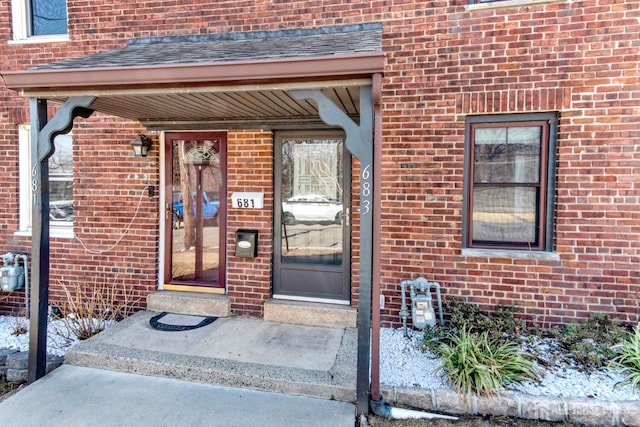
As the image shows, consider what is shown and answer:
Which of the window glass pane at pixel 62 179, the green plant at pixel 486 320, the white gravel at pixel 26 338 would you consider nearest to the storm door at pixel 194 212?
the white gravel at pixel 26 338

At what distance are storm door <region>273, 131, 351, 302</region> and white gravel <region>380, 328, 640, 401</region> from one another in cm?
117

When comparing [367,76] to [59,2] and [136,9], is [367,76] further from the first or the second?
[59,2]

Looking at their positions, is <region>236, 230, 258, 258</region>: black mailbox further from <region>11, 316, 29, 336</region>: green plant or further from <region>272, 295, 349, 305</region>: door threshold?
<region>11, 316, 29, 336</region>: green plant

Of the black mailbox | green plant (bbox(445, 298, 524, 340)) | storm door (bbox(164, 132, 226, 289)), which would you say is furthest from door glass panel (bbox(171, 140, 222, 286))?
green plant (bbox(445, 298, 524, 340))

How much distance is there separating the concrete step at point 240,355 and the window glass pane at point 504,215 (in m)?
1.93

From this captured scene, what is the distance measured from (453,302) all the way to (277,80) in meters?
3.03

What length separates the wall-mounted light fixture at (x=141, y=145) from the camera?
4.79 m

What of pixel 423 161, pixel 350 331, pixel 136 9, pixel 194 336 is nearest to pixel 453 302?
pixel 350 331

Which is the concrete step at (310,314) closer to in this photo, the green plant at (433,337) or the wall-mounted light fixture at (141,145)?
the green plant at (433,337)

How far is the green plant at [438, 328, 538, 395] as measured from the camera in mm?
3092

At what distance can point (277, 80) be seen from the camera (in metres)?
3.07

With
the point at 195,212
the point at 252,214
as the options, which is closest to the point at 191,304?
the point at 195,212

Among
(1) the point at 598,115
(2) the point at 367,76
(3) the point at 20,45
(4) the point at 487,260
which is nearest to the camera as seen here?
(2) the point at 367,76

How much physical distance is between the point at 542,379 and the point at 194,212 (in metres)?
4.26
